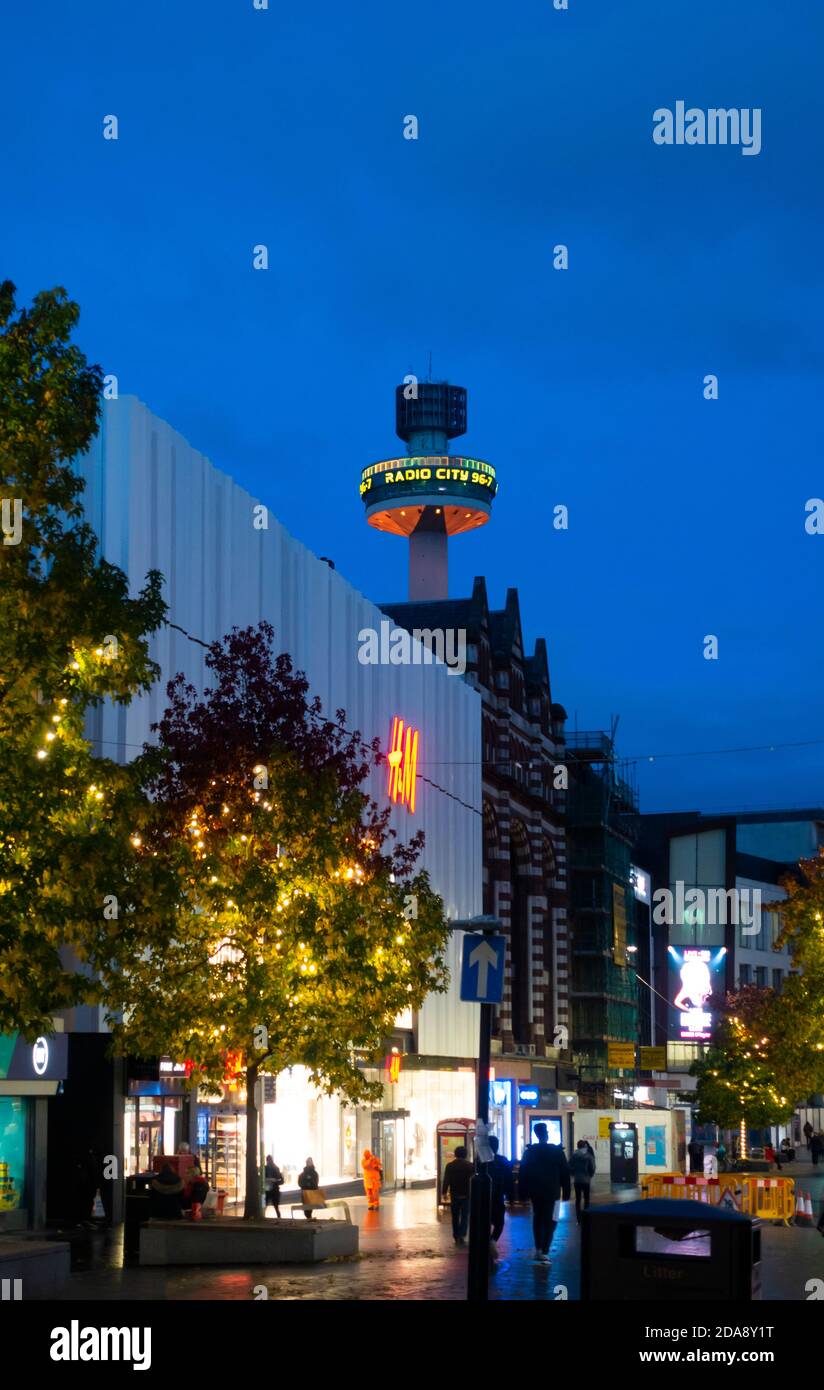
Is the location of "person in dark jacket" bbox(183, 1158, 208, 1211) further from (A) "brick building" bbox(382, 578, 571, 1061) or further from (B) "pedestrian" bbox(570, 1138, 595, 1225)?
(A) "brick building" bbox(382, 578, 571, 1061)

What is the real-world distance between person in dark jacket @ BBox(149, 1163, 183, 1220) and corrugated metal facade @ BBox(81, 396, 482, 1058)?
10.9 m

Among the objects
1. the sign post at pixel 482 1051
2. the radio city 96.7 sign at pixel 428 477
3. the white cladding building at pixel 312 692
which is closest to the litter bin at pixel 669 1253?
the sign post at pixel 482 1051

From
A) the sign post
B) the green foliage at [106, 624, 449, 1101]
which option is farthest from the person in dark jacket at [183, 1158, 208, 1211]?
the sign post

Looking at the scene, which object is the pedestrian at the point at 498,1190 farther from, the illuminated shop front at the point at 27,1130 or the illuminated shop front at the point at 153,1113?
the illuminated shop front at the point at 27,1130

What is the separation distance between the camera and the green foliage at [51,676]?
1795 centimetres

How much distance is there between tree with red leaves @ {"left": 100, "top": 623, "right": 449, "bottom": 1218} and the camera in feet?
88.7

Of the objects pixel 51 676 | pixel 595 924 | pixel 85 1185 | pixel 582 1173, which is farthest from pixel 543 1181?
pixel 595 924

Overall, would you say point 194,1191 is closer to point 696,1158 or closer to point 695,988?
point 696,1158

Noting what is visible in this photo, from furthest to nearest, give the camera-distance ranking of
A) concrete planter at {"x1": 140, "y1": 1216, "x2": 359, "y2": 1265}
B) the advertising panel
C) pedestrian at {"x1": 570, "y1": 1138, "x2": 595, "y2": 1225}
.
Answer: the advertising panel < pedestrian at {"x1": 570, "y1": 1138, "x2": 595, "y2": 1225} < concrete planter at {"x1": 140, "y1": 1216, "x2": 359, "y2": 1265}

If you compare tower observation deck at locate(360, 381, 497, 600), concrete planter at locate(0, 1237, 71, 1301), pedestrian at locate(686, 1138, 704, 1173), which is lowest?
pedestrian at locate(686, 1138, 704, 1173)

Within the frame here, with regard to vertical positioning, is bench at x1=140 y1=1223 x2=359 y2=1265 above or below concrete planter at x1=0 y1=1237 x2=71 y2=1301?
below

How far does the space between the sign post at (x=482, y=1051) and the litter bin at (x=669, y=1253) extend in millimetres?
5648
